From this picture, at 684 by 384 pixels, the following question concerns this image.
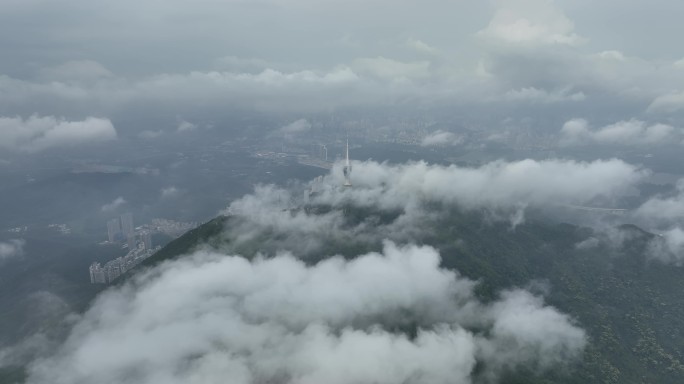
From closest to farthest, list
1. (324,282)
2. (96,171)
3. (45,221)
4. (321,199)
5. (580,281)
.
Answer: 1. (324,282)
2. (580,281)
3. (321,199)
4. (45,221)
5. (96,171)

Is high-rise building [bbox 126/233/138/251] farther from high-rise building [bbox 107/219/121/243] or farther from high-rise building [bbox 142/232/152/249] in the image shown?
high-rise building [bbox 107/219/121/243]

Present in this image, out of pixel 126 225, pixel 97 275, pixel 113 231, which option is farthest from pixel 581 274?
pixel 113 231

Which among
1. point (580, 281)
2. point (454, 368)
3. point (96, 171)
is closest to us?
point (454, 368)

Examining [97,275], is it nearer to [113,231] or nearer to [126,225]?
[113,231]

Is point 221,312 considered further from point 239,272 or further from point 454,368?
point 454,368

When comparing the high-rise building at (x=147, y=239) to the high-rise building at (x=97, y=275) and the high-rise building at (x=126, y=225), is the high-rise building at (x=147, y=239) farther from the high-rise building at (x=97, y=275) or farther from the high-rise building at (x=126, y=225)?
the high-rise building at (x=97, y=275)

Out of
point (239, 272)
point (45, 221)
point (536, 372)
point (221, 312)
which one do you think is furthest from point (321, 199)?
point (45, 221)
